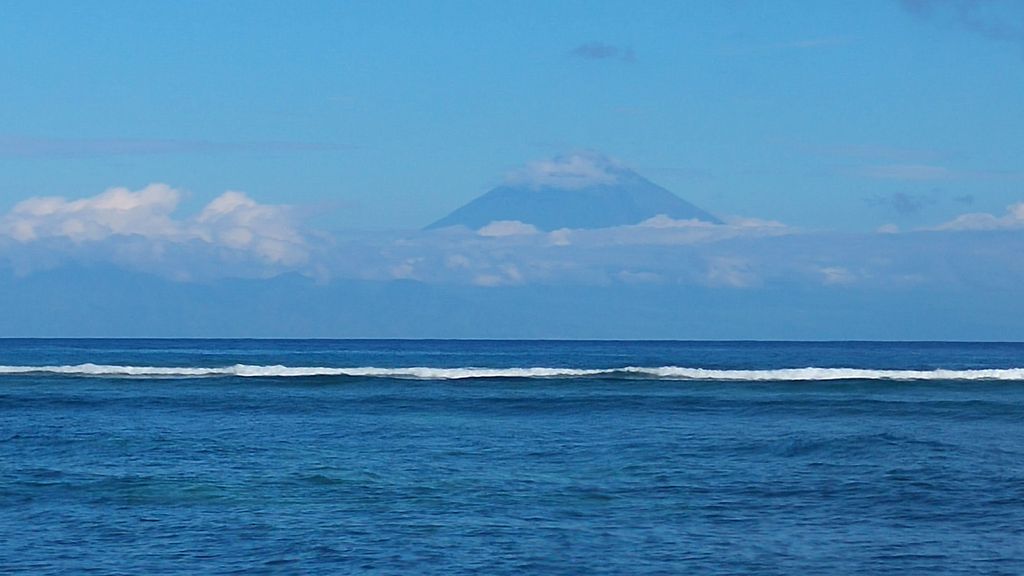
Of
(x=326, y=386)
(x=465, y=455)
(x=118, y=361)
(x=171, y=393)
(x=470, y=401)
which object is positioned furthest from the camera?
(x=118, y=361)

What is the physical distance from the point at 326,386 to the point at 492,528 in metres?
36.9

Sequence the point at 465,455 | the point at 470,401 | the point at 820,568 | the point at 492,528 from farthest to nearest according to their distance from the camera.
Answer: the point at 470,401, the point at 465,455, the point at 492,528, the point at 820,568

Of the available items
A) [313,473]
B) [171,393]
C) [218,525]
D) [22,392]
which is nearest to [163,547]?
[218,525]

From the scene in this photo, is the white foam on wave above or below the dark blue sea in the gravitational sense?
above

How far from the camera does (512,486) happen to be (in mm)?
23547

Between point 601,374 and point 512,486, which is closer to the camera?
point 512,486

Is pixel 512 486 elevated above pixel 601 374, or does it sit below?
below

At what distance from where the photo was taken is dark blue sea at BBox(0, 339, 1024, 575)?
17328 mm

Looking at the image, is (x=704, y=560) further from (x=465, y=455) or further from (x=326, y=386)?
(x=326, y=386)

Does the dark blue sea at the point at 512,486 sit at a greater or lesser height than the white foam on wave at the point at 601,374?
lesser

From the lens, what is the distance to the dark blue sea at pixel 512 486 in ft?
56.9

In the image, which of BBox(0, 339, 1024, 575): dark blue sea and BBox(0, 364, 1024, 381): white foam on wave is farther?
BBox(0, 364, 1024, 381): white foam on wave

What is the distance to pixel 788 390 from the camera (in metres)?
52.7

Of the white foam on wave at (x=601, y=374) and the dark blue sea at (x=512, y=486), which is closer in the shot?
the dark blue sea at (x=512, y=486)
